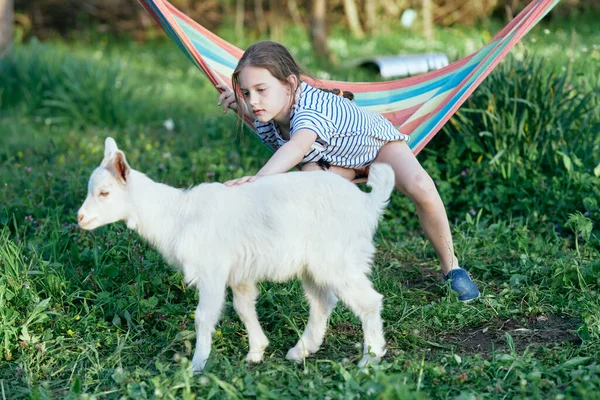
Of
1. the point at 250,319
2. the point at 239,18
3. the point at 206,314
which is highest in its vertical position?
the point at 239,18

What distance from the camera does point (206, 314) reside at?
9.18 ft

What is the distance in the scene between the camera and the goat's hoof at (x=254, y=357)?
303cm

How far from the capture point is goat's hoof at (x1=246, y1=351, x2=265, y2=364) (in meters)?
3.03

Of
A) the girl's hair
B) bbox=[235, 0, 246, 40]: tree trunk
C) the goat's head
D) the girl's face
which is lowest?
bbox=[235, 0, 246, 40]: tree trunk

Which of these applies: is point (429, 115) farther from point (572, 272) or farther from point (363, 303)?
point (363, 303)

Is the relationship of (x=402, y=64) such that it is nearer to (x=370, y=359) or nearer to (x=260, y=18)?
(x=370, y=359)

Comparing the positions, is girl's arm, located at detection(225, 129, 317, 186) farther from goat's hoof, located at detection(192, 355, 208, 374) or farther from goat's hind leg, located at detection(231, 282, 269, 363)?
goat's hoof, located at detection(192, 355, 208, 374)

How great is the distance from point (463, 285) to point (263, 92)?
1.33m

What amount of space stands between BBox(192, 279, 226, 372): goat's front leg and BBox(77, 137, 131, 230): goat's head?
436 millimetres

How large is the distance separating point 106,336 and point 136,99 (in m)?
4.21

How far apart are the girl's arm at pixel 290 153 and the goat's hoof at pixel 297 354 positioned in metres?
0.72

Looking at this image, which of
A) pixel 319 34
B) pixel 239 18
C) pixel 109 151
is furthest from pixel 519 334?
pixel 239 18

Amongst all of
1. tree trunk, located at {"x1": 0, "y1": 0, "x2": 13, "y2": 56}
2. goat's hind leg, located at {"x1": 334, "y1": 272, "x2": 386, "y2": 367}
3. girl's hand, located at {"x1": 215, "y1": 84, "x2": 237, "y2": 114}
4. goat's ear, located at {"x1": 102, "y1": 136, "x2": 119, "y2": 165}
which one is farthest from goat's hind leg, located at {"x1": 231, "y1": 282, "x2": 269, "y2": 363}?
tree trunk, located at {"x1": 0, "y1": 0, "x2": 13, "y2": 56}

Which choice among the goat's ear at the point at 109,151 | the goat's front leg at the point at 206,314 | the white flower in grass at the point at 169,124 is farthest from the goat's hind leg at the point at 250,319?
the white flower in grass at the point at 169,124
